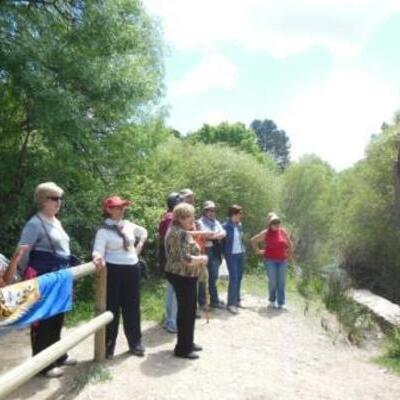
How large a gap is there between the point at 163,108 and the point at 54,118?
365 cm

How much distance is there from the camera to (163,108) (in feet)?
42.8

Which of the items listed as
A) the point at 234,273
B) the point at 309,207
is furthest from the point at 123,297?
the point at 309,207

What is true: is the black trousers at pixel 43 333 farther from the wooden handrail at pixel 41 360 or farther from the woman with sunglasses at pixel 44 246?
the wooden handrail at pixel 41 360

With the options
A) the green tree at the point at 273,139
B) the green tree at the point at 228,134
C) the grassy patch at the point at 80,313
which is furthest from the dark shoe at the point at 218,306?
the green tree at the point at 273,139

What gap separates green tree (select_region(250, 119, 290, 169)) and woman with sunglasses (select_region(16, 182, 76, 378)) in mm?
92482

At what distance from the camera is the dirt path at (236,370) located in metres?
5.98

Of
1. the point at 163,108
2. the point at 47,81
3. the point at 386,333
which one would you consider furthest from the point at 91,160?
the point at 386,333

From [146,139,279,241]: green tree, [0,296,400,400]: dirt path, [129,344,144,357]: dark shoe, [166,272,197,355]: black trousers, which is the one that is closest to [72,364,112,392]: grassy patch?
[0,296,400,400]: dirt path

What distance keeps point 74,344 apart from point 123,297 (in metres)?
1.30

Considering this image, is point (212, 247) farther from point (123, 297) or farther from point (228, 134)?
point (228, 134)

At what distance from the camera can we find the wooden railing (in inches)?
168

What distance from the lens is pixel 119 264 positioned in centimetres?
663

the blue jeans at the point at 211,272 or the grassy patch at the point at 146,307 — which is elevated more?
the blue jeans at the point at 211,272

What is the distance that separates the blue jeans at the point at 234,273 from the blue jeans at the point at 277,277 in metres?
0.94
